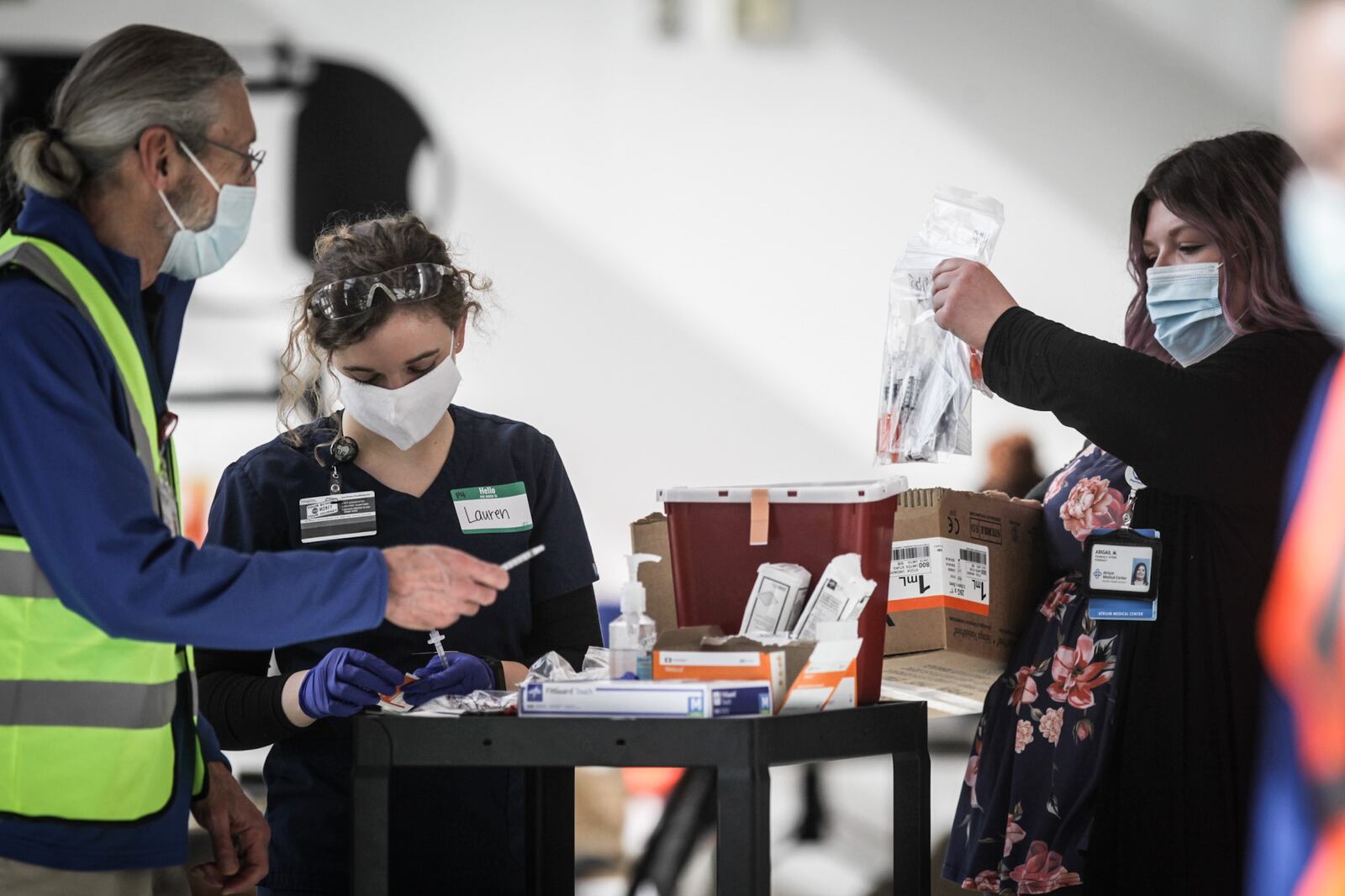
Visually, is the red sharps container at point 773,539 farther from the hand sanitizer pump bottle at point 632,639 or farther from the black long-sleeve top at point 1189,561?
the black long-sleeve top at point 1189,561

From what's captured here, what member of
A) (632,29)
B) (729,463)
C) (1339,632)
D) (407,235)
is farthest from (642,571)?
(632,29)

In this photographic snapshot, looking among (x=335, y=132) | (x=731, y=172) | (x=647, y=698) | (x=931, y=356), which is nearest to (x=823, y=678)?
(x=647, y=698)

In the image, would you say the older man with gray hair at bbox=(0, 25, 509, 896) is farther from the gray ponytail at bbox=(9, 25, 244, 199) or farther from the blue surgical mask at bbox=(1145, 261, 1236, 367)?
the blue surgical mask at bbox=(1145, 261, 1236, 367)

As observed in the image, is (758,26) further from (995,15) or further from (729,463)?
(729,463)

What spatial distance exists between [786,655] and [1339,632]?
598 mm

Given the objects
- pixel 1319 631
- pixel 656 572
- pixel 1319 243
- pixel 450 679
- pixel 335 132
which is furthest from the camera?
pixel 335 132

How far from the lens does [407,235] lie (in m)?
2.08

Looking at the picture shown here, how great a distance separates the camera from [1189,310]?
1.91 m

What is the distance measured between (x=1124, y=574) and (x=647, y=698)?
79 cm

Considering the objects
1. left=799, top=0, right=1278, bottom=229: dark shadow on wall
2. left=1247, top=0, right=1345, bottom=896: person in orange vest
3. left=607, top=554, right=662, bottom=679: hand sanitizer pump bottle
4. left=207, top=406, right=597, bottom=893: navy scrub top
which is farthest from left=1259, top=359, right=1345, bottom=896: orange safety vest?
left=799, top=0, right=1278, bottom=229: dark shadow on wall

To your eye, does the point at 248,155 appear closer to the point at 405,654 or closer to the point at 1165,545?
the point at 405,654

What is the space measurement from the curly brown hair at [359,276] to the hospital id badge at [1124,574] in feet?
3.39

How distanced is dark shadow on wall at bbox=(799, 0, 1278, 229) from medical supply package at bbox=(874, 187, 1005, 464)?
5.82ft

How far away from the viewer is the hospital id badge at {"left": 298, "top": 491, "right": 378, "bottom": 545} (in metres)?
1.92
